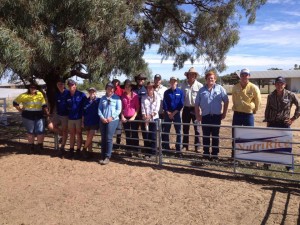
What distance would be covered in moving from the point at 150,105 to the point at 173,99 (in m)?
0.52

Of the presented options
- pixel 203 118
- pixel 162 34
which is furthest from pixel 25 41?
pixel 162 34

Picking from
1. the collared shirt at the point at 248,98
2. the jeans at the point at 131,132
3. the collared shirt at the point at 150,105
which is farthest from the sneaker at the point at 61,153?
the collared shirt at the point at 248,98

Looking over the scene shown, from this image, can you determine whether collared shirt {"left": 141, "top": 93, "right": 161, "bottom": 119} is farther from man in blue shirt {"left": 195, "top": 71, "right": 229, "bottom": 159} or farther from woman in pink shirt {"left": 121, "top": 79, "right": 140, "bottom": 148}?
man in blue shirt {"left": 195, "top": 71, "right": 229, "bottom": 159}

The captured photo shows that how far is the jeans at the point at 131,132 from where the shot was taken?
814 centimetres

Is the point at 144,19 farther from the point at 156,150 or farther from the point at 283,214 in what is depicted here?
the point at 283,214

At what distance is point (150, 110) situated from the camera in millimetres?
8031

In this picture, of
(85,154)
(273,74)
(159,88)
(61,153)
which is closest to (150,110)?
(159,88)

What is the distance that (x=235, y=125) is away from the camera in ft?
23.7

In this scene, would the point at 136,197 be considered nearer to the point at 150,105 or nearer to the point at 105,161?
the point at 105,161

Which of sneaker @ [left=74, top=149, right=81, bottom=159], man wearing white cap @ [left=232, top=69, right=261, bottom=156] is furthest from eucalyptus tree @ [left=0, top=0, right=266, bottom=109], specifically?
man wearing white cap @ [left=232, top=69, right=261, bottom=156]

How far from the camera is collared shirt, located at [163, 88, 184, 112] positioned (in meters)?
7.94

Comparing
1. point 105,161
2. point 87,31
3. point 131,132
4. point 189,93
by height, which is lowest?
point 105,161

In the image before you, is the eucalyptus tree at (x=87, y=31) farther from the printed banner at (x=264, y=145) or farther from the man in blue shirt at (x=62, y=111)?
the printed banner at (x=264, y=145)

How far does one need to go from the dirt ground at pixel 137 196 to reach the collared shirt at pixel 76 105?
108 cm
